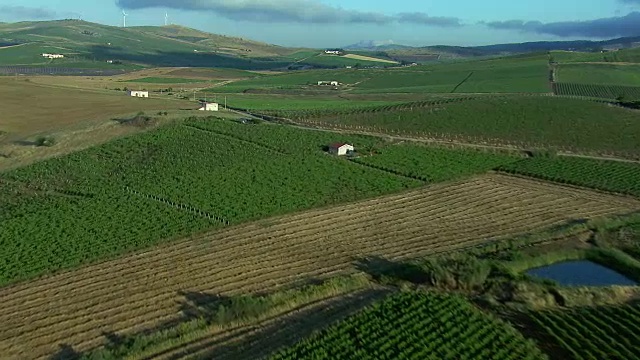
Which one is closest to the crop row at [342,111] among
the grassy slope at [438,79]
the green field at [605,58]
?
the grassy slope at [438,79]

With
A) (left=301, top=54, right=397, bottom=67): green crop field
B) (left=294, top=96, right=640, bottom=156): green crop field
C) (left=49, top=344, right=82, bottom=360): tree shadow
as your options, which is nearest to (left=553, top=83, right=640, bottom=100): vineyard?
(left=294, top=96, right=640, bottom=156): green crop field

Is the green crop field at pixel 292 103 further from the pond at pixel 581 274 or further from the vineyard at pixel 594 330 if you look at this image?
the vineyard at pixel 594 330

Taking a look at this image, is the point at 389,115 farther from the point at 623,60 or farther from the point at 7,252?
the point at 623,60

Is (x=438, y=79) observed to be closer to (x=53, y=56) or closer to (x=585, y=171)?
(x=585, y=171)

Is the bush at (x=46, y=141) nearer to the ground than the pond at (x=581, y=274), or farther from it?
farther from it

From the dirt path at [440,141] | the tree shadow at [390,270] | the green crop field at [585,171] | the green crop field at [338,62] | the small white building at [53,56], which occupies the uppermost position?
the green crop field at [338,62]

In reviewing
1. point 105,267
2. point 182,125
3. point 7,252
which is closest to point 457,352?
point 105,267
